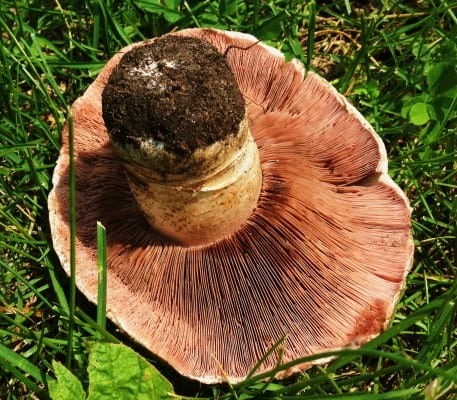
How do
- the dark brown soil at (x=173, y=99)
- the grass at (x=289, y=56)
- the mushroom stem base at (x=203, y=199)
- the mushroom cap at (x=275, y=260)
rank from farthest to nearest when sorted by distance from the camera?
the grass at (x=289, y=56)
the mushroom cap at (x=275, y=260)
the mushroom stem base at (x=203, y=199)
the dark brown soil at (x=173, y=99)

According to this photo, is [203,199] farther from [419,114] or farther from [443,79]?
[443,79]

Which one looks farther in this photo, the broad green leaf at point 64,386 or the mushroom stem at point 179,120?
the broad green leaf at point 64,386

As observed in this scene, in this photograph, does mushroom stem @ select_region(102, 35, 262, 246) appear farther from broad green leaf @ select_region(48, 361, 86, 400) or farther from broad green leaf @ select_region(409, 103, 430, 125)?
broad green leaf @ select_region(409, 103, 430, 125)

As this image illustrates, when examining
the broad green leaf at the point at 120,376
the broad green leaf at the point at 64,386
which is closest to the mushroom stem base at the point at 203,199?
the broad green leaf at the point at 120,376

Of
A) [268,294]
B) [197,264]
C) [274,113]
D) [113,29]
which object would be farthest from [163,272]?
[113,29]

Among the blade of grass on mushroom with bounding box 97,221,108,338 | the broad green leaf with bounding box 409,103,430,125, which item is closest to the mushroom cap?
the blade of grass on mushroom with bounding box 97,221,108,338

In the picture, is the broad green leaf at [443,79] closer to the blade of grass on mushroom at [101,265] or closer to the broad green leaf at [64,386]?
the blade of grass on mushroom at [101,265]

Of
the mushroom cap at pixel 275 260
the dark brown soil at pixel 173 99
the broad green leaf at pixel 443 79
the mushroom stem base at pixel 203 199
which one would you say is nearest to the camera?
the dark brown soil at pixel 173 99
